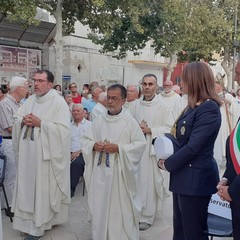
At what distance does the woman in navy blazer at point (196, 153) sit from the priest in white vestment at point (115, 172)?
90cm

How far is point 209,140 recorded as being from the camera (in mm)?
2809

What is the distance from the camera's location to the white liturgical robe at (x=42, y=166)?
4.12 m

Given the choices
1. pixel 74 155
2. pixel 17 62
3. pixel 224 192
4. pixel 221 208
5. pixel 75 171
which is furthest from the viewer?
pixel 17 62

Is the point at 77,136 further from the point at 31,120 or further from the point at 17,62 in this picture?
the point at 17,62

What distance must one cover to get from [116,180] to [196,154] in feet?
3.92

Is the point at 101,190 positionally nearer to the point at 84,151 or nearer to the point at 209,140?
the point at 84,151

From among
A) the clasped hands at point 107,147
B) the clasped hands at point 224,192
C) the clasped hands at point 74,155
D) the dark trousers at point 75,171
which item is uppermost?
the clasped hands at point 107,147

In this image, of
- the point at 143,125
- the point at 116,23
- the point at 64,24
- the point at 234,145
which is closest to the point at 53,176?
the point at 143,125

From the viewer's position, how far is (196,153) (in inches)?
109

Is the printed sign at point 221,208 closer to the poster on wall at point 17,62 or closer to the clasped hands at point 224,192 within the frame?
the clasped hands at point 224,192

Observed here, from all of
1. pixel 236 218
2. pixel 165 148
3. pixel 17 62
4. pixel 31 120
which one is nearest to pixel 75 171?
pixel 31 120

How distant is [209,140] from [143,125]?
6.22 feet

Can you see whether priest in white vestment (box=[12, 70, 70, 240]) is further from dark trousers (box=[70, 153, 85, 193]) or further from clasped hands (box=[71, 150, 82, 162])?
clasped hands (box=[71, 150, 82, 162])

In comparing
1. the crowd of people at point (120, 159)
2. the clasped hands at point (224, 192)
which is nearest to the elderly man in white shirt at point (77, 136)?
the crowd of people at point (120, 159)
